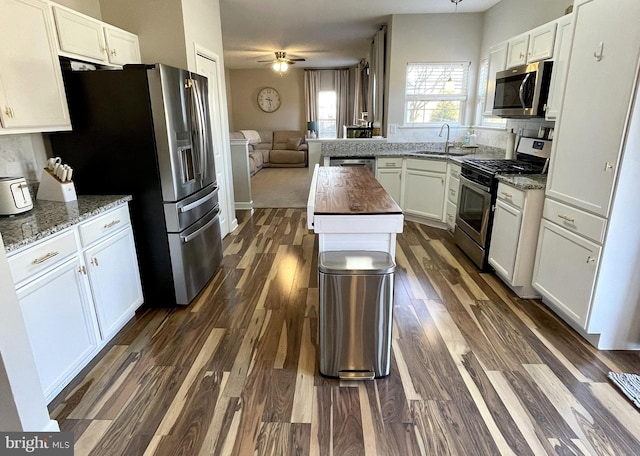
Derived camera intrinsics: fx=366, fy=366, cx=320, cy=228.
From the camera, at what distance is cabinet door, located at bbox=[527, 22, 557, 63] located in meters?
2.85

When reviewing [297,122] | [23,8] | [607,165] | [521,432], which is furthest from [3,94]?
[297,122]

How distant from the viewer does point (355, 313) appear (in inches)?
73.9

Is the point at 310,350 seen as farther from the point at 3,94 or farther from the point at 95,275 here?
the point at 3,94

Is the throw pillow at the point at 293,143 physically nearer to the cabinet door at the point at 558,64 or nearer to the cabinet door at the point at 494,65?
the cabinet door at the point at 494,65

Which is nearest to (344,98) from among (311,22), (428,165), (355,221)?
(311,22)

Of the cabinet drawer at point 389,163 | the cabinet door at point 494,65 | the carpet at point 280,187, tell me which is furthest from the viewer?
the carpet at point 280,187

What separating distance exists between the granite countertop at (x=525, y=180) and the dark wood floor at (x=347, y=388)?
88 cm

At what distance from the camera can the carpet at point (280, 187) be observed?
6.11m

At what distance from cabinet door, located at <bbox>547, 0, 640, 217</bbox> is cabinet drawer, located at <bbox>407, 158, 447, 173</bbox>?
192 centimetres

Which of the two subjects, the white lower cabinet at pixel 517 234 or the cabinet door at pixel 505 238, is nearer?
the white lower cabinet at pixel 517 234

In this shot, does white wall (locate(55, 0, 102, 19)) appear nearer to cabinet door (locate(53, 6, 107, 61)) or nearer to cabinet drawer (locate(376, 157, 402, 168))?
cabinet door (locate(53, 6, 107, 61))

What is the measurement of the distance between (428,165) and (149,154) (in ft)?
10.7

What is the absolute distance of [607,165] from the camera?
6.62 feet

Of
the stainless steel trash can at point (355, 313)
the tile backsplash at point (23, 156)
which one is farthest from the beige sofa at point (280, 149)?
the stainless steel trash can at point (355, 313)
